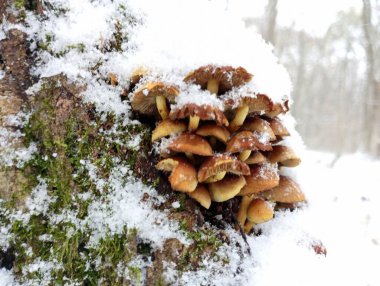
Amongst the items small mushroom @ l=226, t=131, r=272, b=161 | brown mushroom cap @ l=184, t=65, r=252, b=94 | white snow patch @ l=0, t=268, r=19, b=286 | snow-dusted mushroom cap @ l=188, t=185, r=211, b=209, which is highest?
brown mushroom cap @ l=184, t=65, r=252, b=94

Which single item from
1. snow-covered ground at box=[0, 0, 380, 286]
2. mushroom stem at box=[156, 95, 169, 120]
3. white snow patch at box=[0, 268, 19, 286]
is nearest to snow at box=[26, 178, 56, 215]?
snow-covered ground at box=[0, 0, 380, 286]

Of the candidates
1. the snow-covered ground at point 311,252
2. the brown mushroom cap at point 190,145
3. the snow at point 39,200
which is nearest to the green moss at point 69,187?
the snow at point 39,200

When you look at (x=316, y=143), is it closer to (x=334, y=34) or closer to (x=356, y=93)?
(x=356, y=93)

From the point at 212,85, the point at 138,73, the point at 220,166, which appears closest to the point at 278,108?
the point at 212,85

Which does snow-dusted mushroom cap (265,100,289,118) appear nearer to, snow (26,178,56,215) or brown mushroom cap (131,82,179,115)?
brown mushroom cap (131,82,179,115)

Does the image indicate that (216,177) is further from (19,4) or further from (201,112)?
(19,4)

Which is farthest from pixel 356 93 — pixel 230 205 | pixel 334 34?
pixel 230 205
